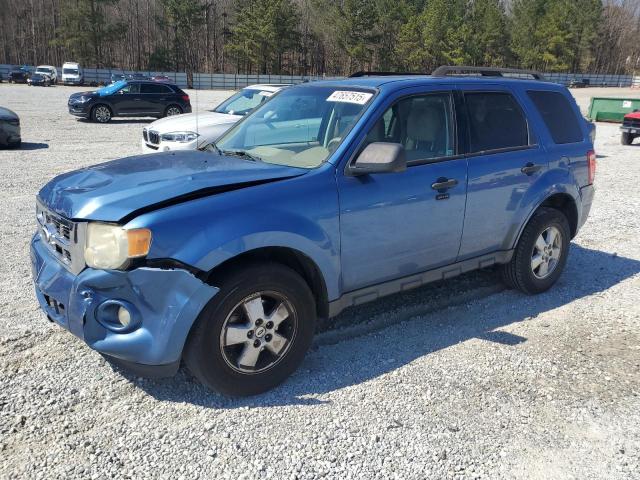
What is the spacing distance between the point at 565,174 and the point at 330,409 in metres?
3.20

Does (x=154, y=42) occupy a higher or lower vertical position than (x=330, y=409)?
higher

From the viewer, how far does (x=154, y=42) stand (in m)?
87.2

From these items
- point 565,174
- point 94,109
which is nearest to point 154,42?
point 94,109

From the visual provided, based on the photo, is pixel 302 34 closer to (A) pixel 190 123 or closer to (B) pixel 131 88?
(B) pixel 131 88

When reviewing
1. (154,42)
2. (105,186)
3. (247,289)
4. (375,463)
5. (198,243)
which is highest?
(154,42)

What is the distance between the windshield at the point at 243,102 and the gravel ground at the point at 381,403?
694cm

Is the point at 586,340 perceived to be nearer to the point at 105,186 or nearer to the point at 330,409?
the point at 330,409

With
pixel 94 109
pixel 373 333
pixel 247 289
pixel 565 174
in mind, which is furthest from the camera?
pixel 94 109

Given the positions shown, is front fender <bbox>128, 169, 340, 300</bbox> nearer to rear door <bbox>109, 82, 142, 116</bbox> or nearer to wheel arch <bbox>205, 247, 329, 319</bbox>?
wheel arch <bbox>205, 247, 329, 319</bbox>

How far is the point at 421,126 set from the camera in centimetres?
421

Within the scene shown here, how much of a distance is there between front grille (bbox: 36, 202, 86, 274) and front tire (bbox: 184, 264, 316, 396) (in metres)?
0.76

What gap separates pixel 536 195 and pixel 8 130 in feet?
41.3

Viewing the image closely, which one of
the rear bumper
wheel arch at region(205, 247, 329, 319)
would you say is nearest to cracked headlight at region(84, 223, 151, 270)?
wheel arch at region(205, 247, 329, 319)

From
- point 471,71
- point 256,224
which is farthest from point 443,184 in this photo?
point 256,224
